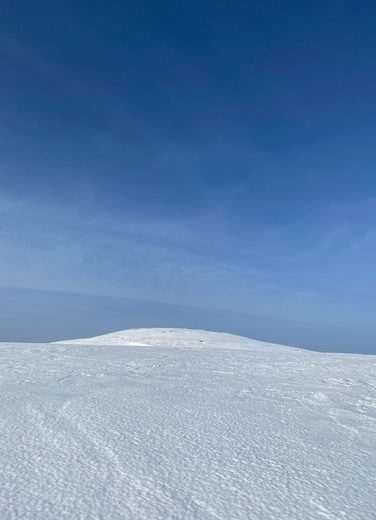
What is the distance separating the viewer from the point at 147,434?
2746 mm

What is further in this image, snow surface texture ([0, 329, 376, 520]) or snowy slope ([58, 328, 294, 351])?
snowy slope ([58, 328, 294, 351])

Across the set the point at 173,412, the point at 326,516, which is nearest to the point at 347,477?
the point at 326,516

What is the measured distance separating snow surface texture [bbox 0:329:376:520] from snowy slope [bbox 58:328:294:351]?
20.1 ft

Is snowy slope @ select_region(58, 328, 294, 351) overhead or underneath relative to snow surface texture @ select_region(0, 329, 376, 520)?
overhead

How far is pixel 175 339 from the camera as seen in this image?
1223 centimetres

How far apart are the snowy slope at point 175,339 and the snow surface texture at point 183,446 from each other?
614 cm

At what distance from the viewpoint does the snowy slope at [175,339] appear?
443 inches

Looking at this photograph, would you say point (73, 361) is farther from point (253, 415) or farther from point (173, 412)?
point (253, 415)

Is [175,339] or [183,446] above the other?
[175,339]

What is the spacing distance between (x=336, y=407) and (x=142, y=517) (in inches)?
106

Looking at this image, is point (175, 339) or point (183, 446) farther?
point (175, 339)

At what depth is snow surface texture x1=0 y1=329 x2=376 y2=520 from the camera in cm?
181

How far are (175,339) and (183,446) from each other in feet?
32.1

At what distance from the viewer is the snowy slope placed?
36.9ft
